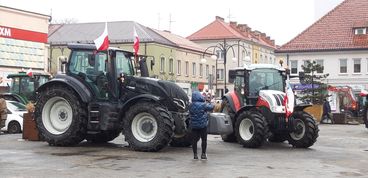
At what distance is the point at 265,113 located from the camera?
16.4 m

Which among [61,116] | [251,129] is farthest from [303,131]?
[61,116]

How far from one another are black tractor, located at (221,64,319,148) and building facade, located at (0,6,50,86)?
93.6 ft

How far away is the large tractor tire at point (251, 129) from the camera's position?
15953mm

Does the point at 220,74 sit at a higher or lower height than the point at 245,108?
higher

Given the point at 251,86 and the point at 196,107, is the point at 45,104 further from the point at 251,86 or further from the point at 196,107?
the point at 251,86

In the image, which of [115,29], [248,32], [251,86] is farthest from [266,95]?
[248,32]

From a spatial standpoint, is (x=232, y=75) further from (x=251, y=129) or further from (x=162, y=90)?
(x=162, y=90)

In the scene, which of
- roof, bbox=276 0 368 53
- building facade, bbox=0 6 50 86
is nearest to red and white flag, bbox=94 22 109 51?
building facade, bbox=0 6 50 86

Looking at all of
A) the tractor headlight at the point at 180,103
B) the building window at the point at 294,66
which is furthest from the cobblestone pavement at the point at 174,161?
the building window at the point at 294,66

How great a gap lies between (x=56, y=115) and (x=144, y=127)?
115 inches

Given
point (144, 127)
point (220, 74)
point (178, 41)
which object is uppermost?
point (178, 41)

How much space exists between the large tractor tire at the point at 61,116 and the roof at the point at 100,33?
4750 cm

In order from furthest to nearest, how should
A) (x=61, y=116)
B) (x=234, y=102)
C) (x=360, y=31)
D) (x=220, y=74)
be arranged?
(x=220, y=74) → (x=360, y=31) → (x=234, y=102) → (x=61, y=116)

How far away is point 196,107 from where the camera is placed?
518 inches
